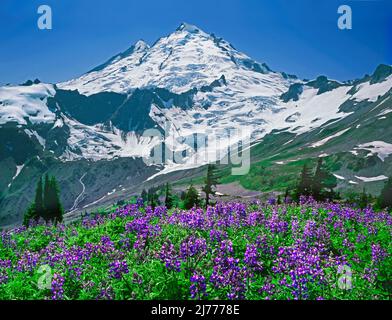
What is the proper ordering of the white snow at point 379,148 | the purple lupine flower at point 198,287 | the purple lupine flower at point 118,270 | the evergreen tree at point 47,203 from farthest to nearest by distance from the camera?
the white snow at point 379,148 → the evergreen tree at point 47,203 → the purple lupine flower at point 118,270 → the purple lupine flower at point 198,287

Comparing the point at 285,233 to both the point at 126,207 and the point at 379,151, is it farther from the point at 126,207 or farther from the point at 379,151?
the point at 379,151

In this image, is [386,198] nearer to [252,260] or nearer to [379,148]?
[252,260]

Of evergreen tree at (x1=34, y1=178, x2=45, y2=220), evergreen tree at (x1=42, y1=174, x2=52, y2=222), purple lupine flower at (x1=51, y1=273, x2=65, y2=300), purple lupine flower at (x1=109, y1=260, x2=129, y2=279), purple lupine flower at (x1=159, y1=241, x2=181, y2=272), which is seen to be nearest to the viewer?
purple lupine flower at (x1=51, y1=273, x2=65, y2=300)

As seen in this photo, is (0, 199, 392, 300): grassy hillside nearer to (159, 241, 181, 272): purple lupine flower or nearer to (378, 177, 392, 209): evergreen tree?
(159, 241, 181, 272): purple lupine flower

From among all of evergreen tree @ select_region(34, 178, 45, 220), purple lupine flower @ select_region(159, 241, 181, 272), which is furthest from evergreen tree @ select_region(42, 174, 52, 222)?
purple lupine flower @ select_region(159, 241, 181, 272)

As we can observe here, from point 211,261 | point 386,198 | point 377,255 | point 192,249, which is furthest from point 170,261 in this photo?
point 386,198

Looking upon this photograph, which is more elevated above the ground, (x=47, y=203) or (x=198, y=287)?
(x=198, y=287)

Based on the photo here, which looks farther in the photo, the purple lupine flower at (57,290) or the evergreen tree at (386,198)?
the evergreen tree at (386,198)

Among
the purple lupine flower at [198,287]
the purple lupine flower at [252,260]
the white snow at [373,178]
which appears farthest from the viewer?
the white snow at [373,178]

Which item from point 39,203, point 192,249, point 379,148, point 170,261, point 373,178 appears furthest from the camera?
point 379,148

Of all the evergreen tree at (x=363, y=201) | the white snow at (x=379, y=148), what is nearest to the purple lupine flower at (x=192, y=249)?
the evergreen tree at (x=363, y=201)

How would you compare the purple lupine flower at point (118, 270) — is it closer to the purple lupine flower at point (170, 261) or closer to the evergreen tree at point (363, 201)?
the purple lupine flower at point (170, 261)

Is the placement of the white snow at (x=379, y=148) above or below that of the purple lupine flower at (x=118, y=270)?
above

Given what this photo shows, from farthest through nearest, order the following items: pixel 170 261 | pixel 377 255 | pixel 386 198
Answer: pixel 386 198 → pixel 377 255 → pixel 170 261
